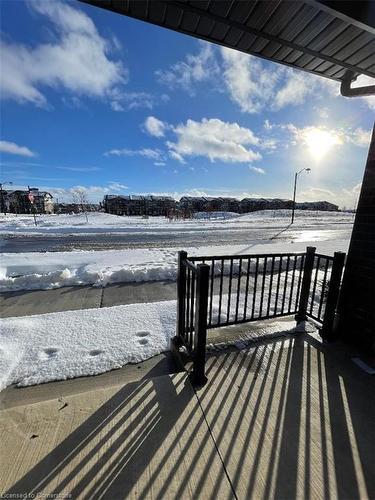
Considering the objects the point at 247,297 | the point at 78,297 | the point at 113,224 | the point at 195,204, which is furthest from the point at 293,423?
the point at 195,204

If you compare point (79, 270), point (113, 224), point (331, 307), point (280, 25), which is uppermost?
point (280, 25)

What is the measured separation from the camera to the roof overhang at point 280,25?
2.20 metres

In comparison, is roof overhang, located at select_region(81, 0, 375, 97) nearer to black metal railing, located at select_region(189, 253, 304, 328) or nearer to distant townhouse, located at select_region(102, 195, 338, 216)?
black metal railing, located at select_region(189, 253, 304, 328)

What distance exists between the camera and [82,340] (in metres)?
3.17

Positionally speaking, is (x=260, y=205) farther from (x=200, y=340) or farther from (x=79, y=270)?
(x=200, y=340)

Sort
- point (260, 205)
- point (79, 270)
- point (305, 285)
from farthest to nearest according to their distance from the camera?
point (260, 205) < point (79, 270) < point (305, 285)

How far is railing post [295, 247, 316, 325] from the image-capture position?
3.43 m

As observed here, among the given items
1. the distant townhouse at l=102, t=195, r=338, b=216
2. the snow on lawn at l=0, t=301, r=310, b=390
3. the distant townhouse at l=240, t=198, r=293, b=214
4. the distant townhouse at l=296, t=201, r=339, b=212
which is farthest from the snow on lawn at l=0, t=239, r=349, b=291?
the distant townhouse at l=296, t=201, r=339, b=212

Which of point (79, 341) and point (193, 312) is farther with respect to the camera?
point (79, 341)

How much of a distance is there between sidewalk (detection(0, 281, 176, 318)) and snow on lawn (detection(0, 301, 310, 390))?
0.45m

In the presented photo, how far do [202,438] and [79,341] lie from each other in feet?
6.49

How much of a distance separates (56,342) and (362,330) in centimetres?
387

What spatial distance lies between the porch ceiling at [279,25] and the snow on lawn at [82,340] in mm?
3469

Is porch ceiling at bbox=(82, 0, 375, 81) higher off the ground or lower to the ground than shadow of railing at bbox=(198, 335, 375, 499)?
higher
